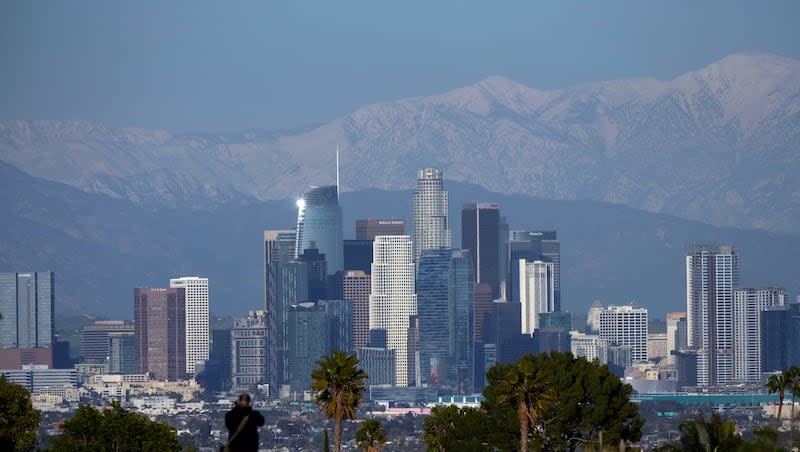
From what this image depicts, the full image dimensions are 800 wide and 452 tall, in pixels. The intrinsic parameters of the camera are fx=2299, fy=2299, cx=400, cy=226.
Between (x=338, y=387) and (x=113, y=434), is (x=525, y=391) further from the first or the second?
(x=113, y=434)

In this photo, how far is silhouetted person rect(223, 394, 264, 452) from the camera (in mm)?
40312

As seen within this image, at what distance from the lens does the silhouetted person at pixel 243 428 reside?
40312 millimetres

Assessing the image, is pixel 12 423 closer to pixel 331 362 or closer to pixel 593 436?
pixel 331 362

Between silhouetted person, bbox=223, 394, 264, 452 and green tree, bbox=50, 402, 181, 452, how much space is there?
52.8m

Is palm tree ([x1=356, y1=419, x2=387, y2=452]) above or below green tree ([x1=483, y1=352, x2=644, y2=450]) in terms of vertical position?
below

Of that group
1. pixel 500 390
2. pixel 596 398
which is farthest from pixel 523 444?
pixel 596 398

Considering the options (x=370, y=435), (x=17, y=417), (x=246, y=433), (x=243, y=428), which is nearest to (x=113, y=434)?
(x=17, y=417)

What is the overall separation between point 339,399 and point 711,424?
14282mm

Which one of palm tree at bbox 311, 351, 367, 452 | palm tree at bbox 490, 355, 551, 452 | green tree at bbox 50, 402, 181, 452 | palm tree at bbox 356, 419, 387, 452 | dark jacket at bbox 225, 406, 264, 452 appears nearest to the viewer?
dark jacket at bbox 225, 406, 264, 452

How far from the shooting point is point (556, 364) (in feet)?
335

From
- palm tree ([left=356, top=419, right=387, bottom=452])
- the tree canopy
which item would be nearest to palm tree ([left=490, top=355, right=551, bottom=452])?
the tree canopy

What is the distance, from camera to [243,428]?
132ft

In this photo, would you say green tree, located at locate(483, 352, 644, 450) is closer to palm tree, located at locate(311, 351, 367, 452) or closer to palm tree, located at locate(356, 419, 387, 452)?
palm tree, located at locate(356, 419, 387, 452)

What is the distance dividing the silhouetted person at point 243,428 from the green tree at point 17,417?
45911 mm
